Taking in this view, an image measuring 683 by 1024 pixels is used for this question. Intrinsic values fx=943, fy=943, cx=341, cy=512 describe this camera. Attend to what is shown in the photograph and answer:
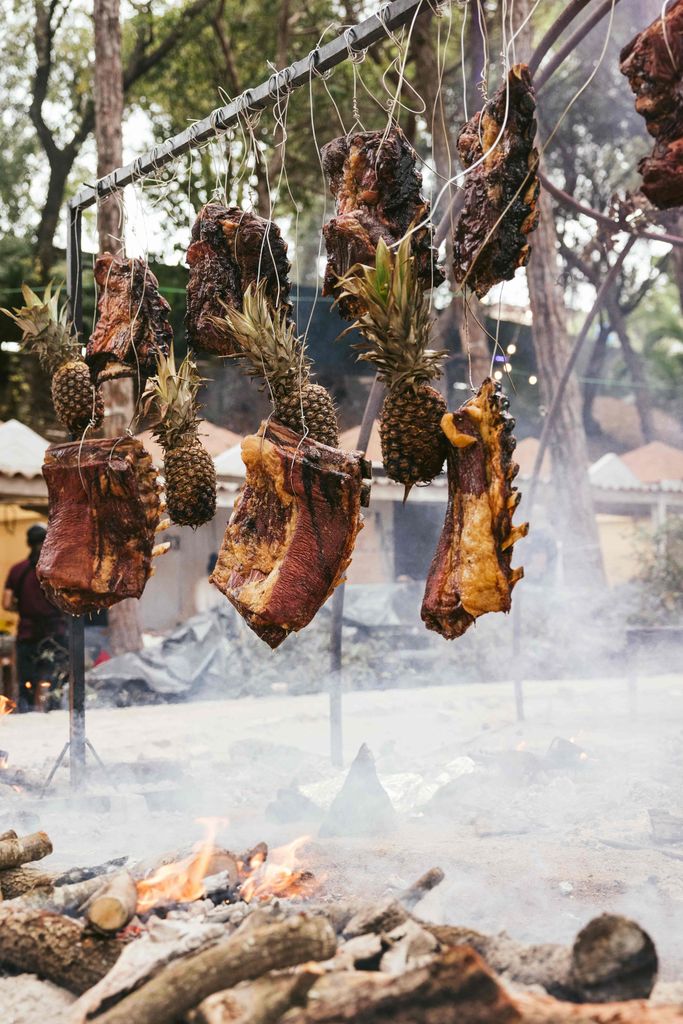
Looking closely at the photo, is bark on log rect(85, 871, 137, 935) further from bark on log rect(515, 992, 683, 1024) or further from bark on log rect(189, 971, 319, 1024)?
bark on log rect(515, 992, 683, 1024)

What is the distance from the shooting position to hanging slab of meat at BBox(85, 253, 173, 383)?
5121mm

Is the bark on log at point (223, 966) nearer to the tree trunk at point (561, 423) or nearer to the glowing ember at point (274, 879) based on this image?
the glowing ember at point (274, 879)

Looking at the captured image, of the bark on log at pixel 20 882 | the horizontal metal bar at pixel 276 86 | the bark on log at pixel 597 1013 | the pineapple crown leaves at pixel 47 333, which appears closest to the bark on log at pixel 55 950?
the bark on log at pixel 20 882

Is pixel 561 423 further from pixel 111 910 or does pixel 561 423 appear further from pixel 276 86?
pixel 111 910

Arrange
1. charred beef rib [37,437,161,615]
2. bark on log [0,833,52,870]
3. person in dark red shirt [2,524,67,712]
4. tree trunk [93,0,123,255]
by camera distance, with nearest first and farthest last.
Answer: bark on log [0,833,52,870] → charred beef rib [37,437,161,615] → person in dark red shirt [2,524,67,712] → tree trunk [93,0,123,255]

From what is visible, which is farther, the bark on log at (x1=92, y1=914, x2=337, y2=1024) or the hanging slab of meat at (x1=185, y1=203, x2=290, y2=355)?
the hanging slab of meat at (x1=185, y1=203, x2=290, y2=355)

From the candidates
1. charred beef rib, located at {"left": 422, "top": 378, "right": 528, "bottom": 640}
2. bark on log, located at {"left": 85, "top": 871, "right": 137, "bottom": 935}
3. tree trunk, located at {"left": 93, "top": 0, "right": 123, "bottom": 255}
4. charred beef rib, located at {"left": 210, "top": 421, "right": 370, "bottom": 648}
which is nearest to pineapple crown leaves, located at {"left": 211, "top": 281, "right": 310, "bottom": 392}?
charred beef rib, located at {"left": 210, "top": 421, "right": 370, "bottom": 648}

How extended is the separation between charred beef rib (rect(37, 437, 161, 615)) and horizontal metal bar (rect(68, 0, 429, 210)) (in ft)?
5.27

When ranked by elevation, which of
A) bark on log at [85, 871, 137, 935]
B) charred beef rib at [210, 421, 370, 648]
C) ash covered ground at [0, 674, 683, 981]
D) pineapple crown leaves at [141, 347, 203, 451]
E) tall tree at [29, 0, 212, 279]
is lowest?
ash covered ground at [0, 674, 683, 981]

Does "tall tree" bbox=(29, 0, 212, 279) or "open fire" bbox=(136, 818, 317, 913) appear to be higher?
"tall tree" bbox=(29, 0, 212, 279)

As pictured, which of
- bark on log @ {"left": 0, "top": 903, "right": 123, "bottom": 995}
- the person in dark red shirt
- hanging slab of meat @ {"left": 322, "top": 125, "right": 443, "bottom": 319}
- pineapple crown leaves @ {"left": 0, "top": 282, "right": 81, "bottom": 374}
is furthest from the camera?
the person in dark red shirt

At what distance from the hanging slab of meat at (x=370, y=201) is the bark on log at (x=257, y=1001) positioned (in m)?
2.41

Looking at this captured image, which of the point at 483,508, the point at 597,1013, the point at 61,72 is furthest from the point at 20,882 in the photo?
the point at 61,72

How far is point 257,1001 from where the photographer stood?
259cm
